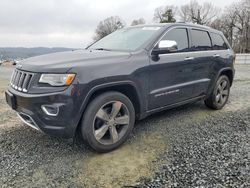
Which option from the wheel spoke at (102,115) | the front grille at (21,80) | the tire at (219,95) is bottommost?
the tire at (219,95)

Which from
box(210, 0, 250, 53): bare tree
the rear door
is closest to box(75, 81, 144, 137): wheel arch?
the rear door

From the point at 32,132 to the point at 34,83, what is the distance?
134cm

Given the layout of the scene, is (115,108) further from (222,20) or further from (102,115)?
(222,20)

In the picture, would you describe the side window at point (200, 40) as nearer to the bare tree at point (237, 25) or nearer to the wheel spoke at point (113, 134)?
the wheel spoke at point (113, 134)

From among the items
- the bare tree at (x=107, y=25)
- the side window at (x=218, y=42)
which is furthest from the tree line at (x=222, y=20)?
the side window at (x=218, y=42)

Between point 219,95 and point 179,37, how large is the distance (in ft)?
5.92

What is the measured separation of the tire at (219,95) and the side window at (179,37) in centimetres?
133

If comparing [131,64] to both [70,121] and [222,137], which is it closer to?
[70,121]

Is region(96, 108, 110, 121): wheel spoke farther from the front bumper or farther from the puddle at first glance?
the puddle

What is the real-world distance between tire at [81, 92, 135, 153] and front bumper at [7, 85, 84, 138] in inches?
7.1

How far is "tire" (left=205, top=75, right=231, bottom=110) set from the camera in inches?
209

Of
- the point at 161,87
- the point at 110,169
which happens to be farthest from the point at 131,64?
the point at 110,169

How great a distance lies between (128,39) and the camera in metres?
4.32

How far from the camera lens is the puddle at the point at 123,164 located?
280cm
